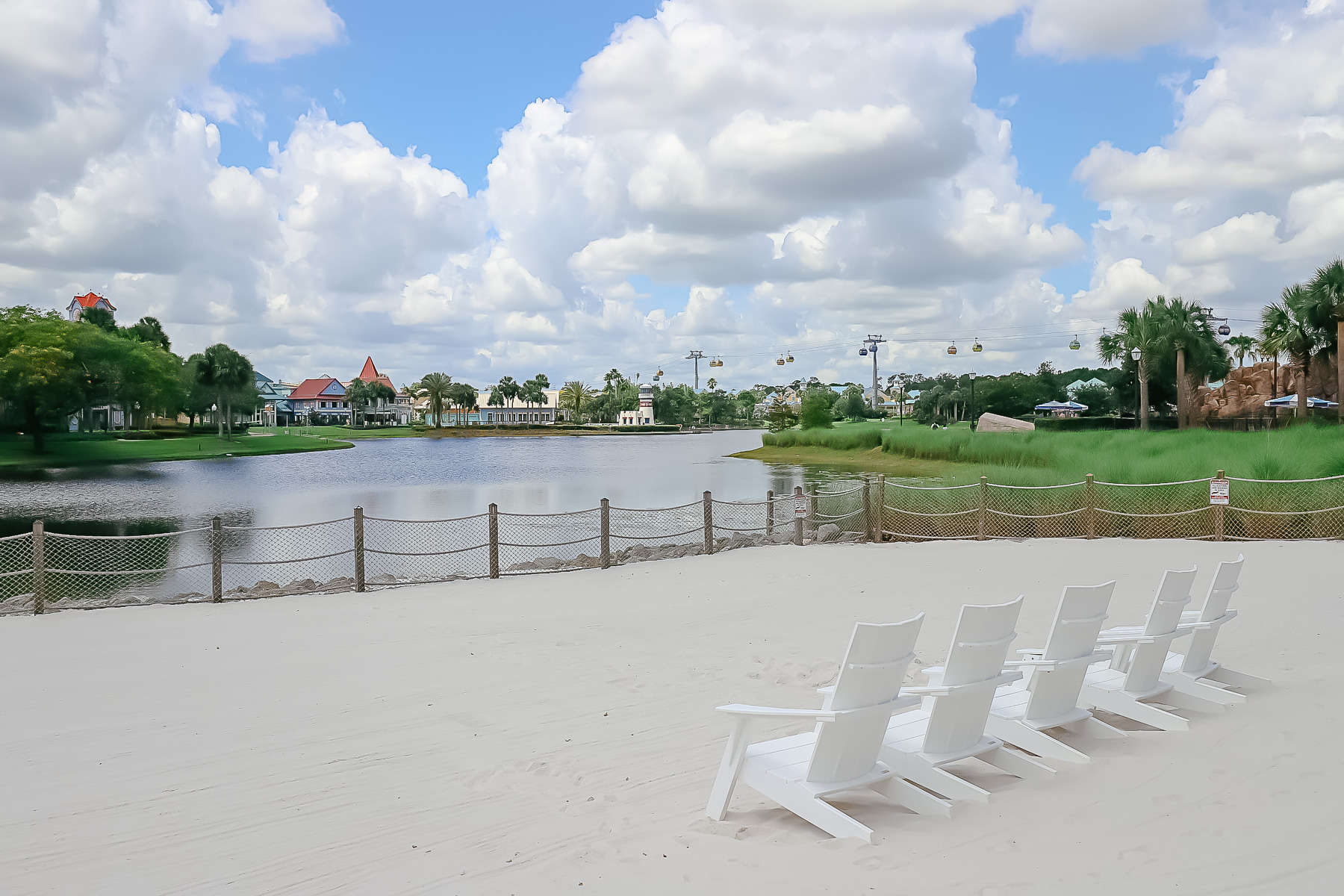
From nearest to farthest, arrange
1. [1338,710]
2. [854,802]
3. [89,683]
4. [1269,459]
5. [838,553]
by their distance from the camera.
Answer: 1. [854,802]
2. [1338,710]
3. [89,683]
4. [838,553]
5. [1269,459]

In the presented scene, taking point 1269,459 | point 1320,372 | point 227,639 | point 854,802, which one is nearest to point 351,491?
point 227,639

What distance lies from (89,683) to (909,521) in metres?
15.2

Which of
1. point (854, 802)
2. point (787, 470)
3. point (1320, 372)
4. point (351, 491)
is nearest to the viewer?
point (854, 802)

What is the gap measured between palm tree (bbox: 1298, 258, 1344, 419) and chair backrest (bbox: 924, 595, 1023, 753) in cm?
4041

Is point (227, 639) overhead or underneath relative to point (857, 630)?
underneath

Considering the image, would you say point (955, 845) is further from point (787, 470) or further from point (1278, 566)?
point (787, 470)

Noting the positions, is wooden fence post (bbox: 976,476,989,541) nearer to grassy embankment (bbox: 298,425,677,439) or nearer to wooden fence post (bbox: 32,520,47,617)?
wooden fence post (bbox: 32,520,47,617)

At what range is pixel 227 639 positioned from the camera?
9906mm

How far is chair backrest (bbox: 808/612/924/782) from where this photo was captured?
164 inches

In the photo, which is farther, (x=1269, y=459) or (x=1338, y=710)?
(x=1269, y=459)

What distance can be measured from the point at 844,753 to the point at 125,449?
7883cm

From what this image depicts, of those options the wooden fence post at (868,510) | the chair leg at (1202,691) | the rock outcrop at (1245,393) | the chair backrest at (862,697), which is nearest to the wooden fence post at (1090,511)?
the wooden fence post at (868,510)

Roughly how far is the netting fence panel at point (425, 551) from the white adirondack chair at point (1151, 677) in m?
9.07

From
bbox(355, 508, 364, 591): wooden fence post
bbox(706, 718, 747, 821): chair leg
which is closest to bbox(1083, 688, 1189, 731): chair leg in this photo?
bbox(706, 718, 747, 821): chair leg
